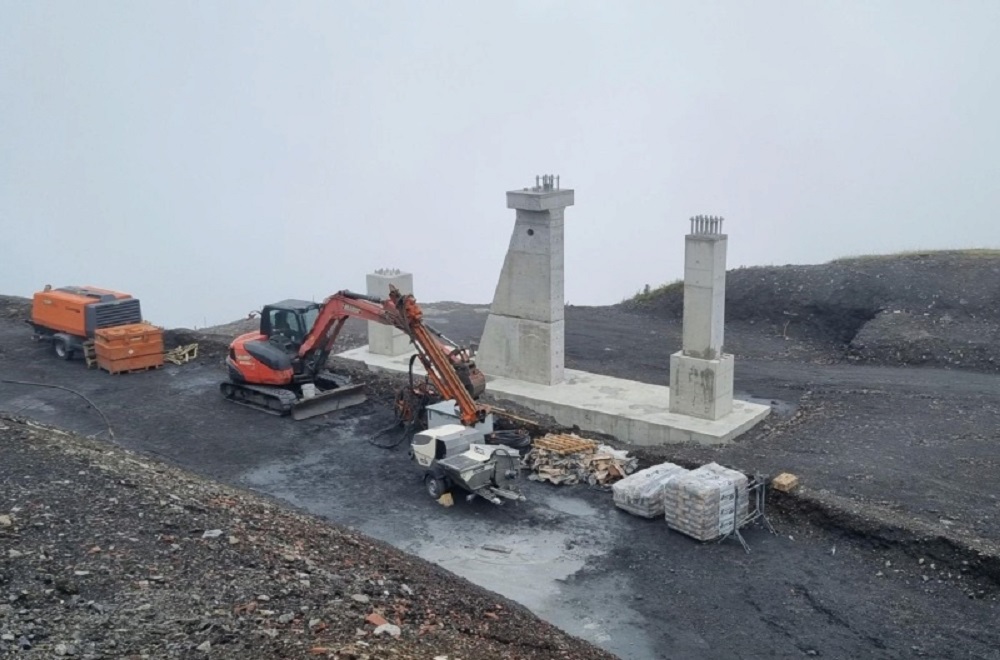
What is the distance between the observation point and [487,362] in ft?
67.2

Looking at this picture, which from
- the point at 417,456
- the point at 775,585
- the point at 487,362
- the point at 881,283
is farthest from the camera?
the point at 881,283

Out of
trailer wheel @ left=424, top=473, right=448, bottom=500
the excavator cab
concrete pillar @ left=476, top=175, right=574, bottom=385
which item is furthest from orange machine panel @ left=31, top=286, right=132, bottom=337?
trailer wheel @ left=424, top=473, right=448, bottom=500

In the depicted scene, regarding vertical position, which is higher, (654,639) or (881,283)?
(881,283)

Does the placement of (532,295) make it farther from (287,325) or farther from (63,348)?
(63,348)

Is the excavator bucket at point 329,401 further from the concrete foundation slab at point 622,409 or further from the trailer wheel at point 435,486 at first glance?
the trailer wheel at point 435,486

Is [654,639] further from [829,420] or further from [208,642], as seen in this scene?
[829,420]

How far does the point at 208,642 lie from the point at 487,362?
12948 millimetres

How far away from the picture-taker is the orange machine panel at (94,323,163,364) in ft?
69.1

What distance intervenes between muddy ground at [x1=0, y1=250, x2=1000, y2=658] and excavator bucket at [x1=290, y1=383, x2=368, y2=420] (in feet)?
1.21

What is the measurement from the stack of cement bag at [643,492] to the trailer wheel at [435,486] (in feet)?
8.16

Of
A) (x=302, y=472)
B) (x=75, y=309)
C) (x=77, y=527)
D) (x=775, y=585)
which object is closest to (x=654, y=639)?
(x=775, y=585)

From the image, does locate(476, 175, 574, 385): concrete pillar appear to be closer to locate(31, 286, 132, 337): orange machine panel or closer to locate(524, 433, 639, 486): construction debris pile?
locate(524, 433, 639, 486): construction debris pile

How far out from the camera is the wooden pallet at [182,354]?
2231cm

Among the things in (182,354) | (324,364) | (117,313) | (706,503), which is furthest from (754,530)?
(117,313)
